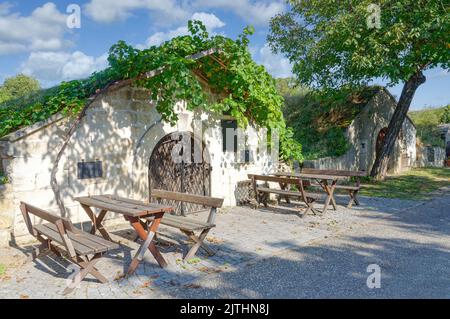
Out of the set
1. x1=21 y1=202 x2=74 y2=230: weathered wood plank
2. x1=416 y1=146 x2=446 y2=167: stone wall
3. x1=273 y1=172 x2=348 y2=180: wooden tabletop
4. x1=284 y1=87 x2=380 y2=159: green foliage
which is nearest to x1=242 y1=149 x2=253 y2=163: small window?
x1=273 y1=172 x2=348 y2=180: wooden tabletop

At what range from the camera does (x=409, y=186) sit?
13125 millimetres

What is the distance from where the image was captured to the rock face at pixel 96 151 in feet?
19.6

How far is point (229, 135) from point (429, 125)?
20.9 m

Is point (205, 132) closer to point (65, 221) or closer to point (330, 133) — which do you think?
point (65, 221)

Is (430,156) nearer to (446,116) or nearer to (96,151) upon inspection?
(446,116)

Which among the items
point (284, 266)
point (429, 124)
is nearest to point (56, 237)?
point (284, 266)

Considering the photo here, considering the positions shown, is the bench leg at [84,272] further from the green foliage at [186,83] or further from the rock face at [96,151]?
the green foliage at [186,83]

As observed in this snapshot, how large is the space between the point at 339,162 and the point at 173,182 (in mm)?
9018

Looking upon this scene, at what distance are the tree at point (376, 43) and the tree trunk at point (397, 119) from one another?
38 mm

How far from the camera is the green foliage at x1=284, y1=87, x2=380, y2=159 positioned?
15141 millimetres

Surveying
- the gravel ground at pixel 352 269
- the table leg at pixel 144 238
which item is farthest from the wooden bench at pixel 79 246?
the gravel ground at pixel 352 269

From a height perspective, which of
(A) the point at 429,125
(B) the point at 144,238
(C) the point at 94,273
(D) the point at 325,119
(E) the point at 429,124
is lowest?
(C) the point at 94,273

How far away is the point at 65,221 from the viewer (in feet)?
13.7
